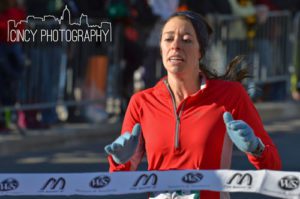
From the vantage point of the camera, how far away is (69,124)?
43.2 feet

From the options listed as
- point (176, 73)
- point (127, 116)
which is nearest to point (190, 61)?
point (176, 73)

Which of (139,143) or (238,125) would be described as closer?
(238,125)

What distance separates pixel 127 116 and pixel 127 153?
0.37 metres

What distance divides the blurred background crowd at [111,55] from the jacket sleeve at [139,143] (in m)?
6.56

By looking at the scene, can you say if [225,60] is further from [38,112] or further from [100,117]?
[38,112]

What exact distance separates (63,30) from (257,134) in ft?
26.8

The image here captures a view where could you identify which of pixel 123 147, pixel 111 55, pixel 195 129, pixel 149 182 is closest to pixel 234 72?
pixel 195 129

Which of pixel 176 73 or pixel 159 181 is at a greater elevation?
pixel 176 73

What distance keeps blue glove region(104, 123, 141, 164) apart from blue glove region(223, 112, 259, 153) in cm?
39

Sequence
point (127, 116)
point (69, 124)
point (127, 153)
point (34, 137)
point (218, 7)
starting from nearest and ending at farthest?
point (127, 153)
point (127, 116)
point (34, 137)
point (69, 124)
point (218, 7)

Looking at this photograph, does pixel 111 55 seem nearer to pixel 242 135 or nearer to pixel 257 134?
pixel 257 134

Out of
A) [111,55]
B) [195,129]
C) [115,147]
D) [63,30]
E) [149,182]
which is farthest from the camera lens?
[111,55]

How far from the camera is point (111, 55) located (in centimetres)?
1369

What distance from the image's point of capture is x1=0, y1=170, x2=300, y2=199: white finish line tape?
446 centimetres
